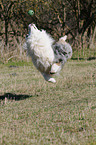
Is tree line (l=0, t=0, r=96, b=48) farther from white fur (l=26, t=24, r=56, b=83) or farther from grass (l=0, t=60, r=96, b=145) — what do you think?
white fur (l=26, t=24, r=56, b=83)

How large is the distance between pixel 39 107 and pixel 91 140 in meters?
2.17

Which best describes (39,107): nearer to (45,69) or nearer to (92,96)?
(45,69)

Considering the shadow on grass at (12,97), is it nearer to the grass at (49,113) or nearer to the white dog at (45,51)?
the grass at (49,113)

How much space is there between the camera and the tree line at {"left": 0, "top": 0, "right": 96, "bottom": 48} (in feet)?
56.3

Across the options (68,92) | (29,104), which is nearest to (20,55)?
(68,92)

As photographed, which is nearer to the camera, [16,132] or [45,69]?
[16,132]

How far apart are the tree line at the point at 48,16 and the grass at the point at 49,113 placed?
8980 millimetres

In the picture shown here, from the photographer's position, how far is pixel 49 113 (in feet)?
17.5

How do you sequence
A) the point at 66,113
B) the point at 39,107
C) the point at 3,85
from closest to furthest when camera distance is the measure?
the point at 66,113 < the point at 39,107 < the point at 3,85

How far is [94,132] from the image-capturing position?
13.6ft

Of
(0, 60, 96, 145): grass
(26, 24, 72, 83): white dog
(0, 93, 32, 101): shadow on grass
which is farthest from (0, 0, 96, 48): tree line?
(26, 24, 72, 83): white dog

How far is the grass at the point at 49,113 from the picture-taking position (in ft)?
13.0

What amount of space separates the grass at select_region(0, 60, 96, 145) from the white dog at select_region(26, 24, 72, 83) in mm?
848

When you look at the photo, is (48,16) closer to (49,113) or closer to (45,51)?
(45,51)
